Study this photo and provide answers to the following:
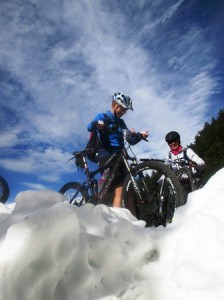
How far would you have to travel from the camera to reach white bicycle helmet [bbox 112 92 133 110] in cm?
539

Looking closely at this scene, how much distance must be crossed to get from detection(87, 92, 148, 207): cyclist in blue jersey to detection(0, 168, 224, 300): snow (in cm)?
352

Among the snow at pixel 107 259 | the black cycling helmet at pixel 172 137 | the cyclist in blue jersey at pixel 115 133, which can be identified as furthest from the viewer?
the black cycling helmet at pixel 172 137

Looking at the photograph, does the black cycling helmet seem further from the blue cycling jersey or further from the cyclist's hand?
the cyclist's hand

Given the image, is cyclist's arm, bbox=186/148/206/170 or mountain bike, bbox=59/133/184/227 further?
cyclist's arm, bbox=186/148/206/170

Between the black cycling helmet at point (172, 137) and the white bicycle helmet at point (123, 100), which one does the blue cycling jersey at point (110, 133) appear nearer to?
the white bicycle helmet at point (123, 100)

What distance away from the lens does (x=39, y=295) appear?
118 cm

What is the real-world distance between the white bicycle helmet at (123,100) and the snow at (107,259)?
3.99m

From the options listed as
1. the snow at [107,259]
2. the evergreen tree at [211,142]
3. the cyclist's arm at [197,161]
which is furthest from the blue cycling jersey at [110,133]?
the evergreen tree at [211,142]

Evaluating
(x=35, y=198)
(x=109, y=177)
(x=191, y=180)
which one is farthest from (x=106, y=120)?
(x=35, y=198)

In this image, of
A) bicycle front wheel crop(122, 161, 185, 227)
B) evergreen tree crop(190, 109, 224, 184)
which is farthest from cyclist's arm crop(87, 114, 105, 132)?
evergreen tree crop(190, 109, 224, 184)

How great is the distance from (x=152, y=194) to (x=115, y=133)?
141cm

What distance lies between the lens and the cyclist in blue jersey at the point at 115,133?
16.8 ft

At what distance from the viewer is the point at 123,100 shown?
5.41m

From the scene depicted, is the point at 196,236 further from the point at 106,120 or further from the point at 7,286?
the point at 106,120
